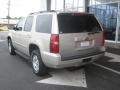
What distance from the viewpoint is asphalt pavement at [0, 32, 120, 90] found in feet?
17.1

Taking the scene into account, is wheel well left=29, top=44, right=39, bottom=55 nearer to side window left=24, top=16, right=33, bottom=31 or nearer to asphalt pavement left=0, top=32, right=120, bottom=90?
side window left=24, top=16, right=33, bottom=31

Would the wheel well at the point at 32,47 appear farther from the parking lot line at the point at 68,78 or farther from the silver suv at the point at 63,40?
the parking lot line at the point at 68,78

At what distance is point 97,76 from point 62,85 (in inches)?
51.4

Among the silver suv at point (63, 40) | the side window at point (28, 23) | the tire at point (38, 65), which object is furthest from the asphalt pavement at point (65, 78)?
the side window at point (28, 23)

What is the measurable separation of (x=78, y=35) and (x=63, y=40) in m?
0.51

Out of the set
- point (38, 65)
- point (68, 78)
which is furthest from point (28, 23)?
point (68, 78)

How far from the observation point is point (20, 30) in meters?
7.60

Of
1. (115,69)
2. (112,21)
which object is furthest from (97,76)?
(112,21)

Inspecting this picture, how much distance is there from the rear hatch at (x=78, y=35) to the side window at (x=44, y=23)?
0.36 metres

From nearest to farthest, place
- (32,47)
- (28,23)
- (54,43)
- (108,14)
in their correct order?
(54,43) → (32,47) → (28,23) → (108,14)

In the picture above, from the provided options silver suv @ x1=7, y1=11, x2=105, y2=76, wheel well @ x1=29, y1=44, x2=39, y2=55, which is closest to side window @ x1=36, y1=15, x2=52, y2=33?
silver suv @ x1=7, y1=11, x2=105, y2=76

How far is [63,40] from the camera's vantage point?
516 cm

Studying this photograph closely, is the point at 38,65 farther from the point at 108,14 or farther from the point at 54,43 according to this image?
the point at 108,14

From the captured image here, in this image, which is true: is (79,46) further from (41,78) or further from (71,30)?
(41,78)
